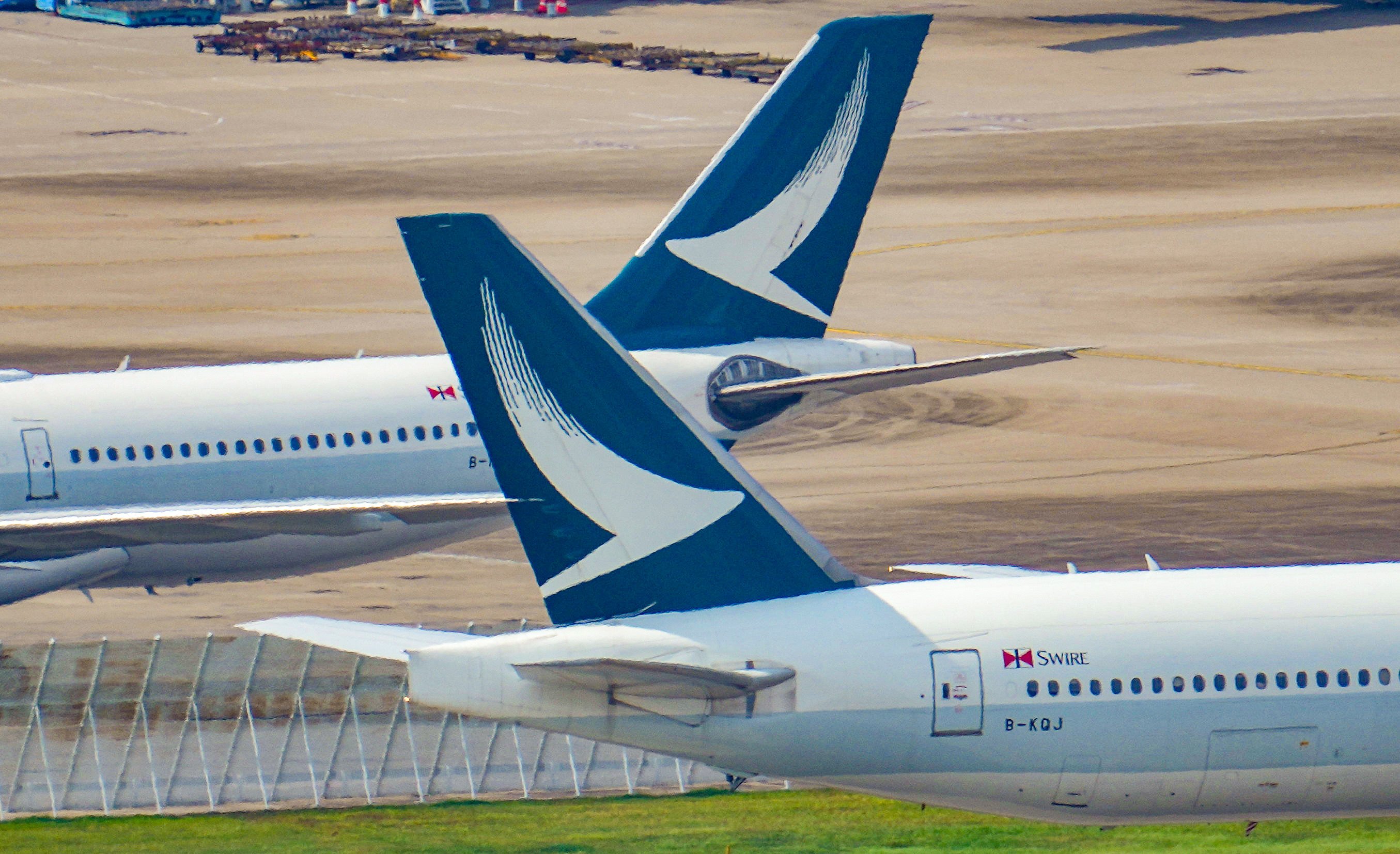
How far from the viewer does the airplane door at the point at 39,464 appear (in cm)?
3422

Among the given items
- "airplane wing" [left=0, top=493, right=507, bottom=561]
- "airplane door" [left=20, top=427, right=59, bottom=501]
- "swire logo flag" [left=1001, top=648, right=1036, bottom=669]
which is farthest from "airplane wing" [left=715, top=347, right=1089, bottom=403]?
"airplane door" [left=20, top=427, right=59, bottom=501]

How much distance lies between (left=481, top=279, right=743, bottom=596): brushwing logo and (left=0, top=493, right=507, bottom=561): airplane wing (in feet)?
31.7

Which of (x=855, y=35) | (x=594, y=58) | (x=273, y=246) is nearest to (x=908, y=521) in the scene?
(x=855, y=35)

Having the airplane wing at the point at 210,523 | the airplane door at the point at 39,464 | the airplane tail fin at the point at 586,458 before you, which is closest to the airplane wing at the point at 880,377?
the airplane wing at the point at 210,523

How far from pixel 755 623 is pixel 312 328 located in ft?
146

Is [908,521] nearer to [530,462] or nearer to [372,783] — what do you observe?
[372,783]

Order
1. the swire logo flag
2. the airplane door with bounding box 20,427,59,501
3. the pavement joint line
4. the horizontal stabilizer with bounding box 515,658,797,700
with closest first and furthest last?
1. the horizontal stabilizer with bounding box 515,658,797,700
2. the swire logo flag
3. the airplane door with bounding box 20,427,59,501
4. the pavement joint line

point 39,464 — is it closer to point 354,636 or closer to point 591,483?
point 354,636

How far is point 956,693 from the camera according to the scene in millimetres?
21922

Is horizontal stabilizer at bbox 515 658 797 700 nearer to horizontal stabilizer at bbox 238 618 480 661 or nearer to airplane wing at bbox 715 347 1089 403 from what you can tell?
horizontal stabilizer at bbox 238 618 480 661

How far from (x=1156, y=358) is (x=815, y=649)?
39311 millimetres

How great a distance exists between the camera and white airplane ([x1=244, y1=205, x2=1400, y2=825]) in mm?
21406

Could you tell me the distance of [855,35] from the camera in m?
39.0

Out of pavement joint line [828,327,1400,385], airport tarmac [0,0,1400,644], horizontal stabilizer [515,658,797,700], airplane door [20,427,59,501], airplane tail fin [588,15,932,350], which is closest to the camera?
horizontal stabilizer [515,658,797,700]
